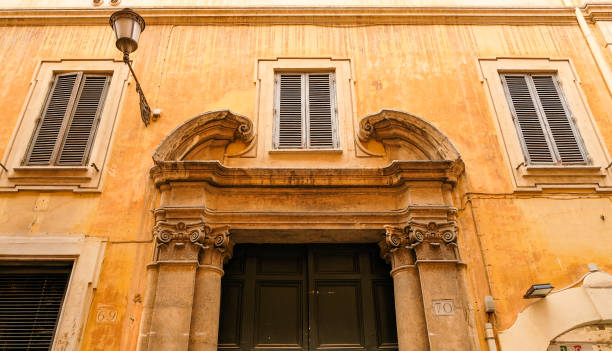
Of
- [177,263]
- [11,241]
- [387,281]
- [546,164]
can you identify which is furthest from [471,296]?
[11,241]

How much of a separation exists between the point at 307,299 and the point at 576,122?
4781mm

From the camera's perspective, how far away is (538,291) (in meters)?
5.20

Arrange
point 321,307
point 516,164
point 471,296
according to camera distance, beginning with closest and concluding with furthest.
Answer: point 471,296 → point 321,307 → point 516,164

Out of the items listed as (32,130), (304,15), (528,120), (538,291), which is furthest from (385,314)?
(32,130)

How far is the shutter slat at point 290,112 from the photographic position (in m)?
6.65

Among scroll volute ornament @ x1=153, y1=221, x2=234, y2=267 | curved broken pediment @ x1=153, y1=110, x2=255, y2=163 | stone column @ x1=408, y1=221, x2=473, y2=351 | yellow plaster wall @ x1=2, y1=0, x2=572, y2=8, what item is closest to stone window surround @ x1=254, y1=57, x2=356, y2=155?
curved broken pediment @ x1=153, y1=110, x2=255, y2=163

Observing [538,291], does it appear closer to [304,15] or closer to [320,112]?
[320,112]

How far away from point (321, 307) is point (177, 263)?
6.22 ft

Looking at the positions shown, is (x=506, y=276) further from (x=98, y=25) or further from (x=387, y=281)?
(x=98, y=25)

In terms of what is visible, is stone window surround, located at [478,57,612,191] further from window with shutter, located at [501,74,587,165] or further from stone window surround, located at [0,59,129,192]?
stone window surround, located at [0,59,129,192]

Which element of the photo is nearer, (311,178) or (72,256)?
(72,256)

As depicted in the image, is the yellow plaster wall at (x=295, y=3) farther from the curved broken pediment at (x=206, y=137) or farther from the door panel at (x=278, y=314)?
the door panel at (x=278, y=314)

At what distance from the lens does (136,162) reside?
21.0ft

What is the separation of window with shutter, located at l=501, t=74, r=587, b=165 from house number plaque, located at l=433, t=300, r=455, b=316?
2.47m
